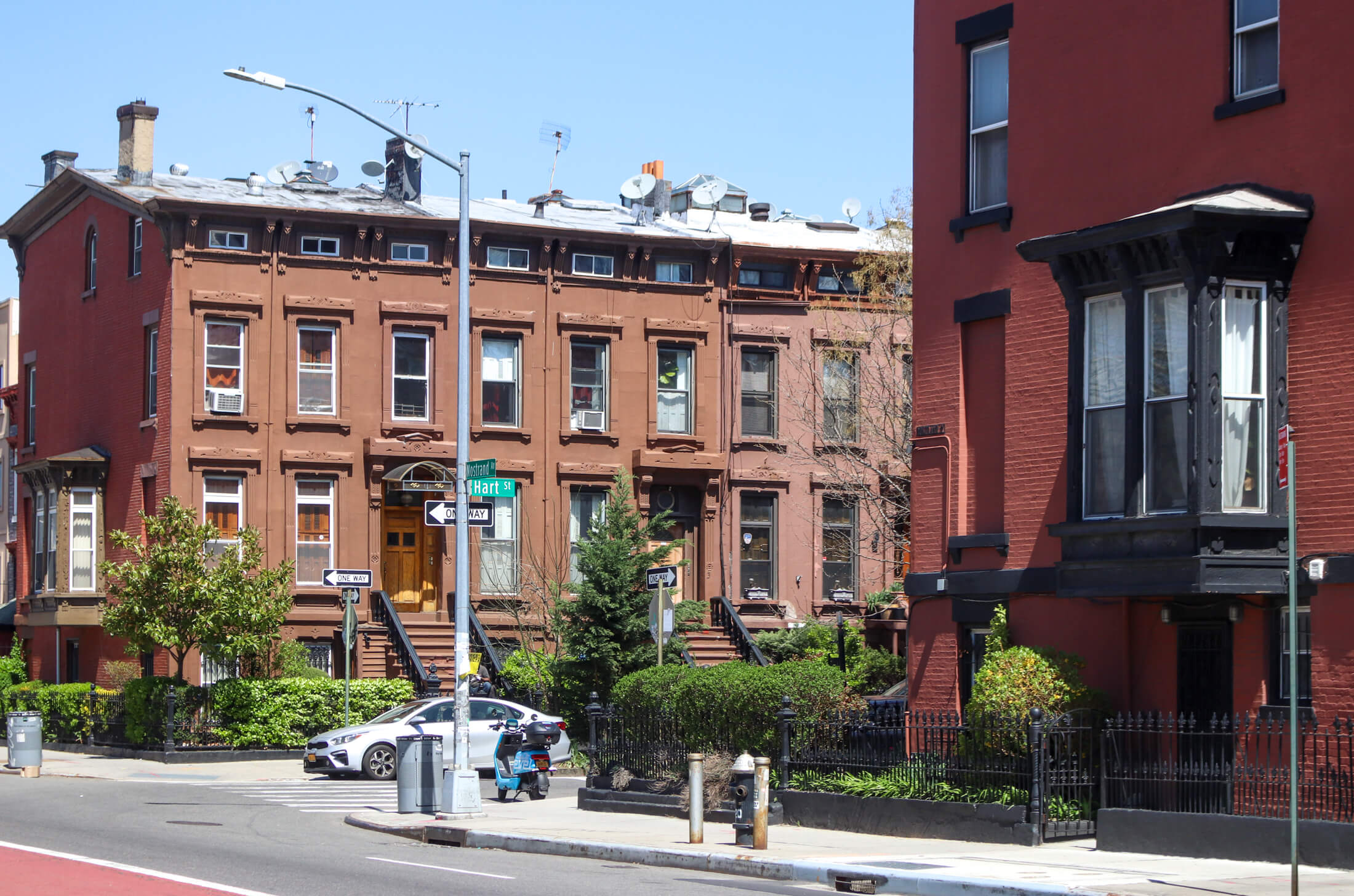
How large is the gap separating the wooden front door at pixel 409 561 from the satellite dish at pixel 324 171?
8125 mm

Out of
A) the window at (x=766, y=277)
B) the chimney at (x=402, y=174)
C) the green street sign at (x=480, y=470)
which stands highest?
the chimney at (x=402, y=174)

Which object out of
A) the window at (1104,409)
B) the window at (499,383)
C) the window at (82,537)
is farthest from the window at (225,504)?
the window at (1104,409)

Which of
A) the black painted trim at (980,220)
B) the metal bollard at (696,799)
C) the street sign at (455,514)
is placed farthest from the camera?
the street sign at (455,514)

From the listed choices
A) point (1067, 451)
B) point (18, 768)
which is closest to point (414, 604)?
point (18, 768)

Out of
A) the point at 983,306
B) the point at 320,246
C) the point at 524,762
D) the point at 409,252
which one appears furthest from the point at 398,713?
the point at 983,306

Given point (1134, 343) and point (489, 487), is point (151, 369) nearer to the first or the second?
point (489, 487)

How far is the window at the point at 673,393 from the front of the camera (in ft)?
128

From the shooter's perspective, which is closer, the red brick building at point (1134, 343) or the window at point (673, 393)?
the red brick building at point (1134, 343)

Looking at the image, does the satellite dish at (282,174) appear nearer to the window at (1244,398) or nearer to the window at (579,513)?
the window at (579,513)

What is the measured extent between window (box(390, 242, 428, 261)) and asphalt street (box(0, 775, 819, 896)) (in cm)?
1601

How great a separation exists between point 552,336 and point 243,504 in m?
7.55

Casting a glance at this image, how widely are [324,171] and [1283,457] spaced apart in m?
28.2

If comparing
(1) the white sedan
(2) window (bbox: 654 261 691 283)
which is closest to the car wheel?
(1) the white sedan

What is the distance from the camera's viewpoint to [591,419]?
38.5 meters
